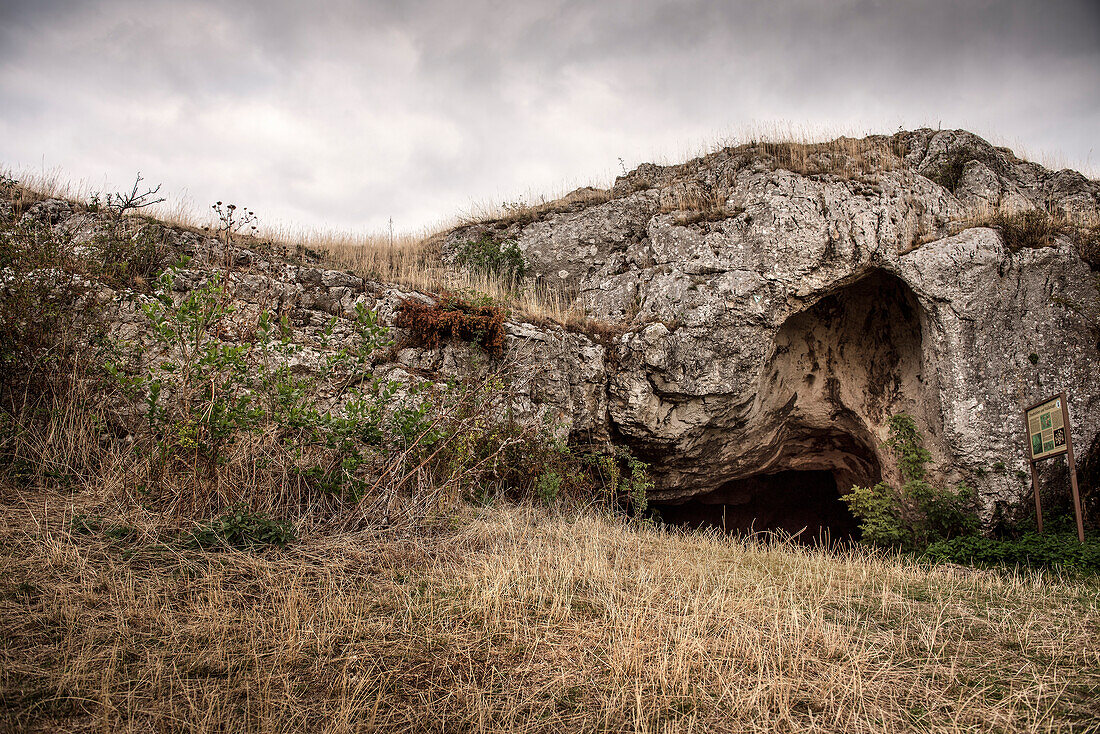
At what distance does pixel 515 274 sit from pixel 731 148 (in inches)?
217

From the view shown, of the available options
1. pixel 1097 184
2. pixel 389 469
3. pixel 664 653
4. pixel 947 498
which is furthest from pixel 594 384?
pixel 1097 184

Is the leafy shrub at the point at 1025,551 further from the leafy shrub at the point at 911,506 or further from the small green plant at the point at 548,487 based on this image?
the small green plant at the point at 548,487

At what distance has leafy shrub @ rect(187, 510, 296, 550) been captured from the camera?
14.5ft

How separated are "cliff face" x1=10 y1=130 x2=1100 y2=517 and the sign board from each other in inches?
38.1

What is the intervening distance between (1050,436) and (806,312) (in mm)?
4404

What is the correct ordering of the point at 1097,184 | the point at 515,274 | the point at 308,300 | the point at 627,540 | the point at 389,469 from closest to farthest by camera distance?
the point at 389,469 → the point at 627,540 → the point at 308,300 → the point at 1097,184 → the point at 515,274

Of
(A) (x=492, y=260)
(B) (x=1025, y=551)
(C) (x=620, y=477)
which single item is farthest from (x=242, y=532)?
(B) (x=1025, y=551)

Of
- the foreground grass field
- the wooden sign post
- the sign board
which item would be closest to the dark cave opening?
the wooden sign post

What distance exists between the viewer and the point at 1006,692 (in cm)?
312

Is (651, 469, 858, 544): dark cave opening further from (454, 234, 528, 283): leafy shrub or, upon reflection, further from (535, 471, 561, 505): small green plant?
(454, 234, 528, 283): leafy shrub

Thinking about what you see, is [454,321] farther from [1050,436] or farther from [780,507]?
[780,507]

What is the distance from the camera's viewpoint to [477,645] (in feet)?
11.6

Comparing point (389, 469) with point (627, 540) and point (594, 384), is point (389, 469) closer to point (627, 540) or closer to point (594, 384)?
point (627, 540)

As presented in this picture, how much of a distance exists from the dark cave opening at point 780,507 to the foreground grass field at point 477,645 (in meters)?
8.34
